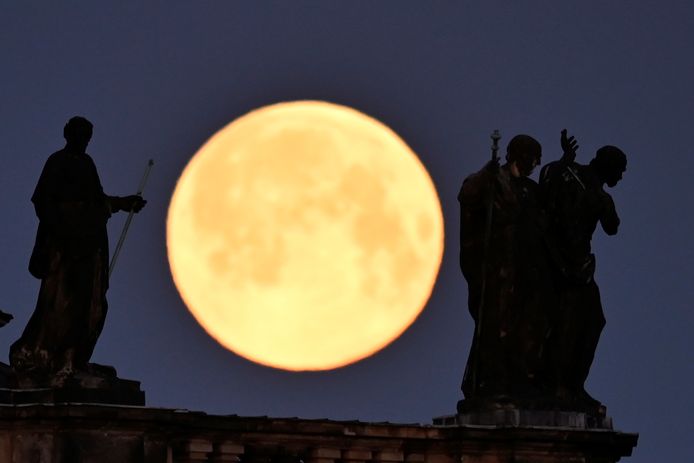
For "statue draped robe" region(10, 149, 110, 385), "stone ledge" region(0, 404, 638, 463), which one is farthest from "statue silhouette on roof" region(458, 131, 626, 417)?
"statue draped robe" region(10, 149, 110, 385)

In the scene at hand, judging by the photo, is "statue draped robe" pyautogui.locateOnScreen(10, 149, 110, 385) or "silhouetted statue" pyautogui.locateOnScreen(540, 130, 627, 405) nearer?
"statue draped robe" pyautogui.locateOnScreen(10, 149, 110, 385)

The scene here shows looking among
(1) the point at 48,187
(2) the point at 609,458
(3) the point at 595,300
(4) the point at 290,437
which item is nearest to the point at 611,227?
(3) the point at 595,300

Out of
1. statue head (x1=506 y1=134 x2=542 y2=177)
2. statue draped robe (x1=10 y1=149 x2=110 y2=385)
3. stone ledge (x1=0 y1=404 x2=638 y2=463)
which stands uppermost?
statue head (x1=506 y1=134 x2=542 y2=177)

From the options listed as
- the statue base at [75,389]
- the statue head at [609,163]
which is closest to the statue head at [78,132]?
the statue base at [75,389]

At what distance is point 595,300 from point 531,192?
5.14ft

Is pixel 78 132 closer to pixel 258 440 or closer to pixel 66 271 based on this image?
pixel 66 271

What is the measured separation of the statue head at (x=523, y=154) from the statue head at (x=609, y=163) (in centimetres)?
85

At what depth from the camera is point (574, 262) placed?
3114cm

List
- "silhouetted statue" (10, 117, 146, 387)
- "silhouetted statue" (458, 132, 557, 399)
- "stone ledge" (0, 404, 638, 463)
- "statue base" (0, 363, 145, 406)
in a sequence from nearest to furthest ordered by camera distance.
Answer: "stone ledge" (0, 404, 638, 463) < "statue base" (0, 363, 145, 406) < "silhouetted statue" (10, 117, 146, 387) < "silhouetted statue" (458, 132, 557, 399)

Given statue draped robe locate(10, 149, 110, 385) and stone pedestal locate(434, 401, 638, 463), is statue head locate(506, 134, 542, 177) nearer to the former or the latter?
stone pedestal locate(434, 401, 638, 463)

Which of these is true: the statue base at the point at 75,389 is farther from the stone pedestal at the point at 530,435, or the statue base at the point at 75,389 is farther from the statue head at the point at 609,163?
the statue head at the point at 609,163

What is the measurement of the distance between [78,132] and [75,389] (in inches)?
123

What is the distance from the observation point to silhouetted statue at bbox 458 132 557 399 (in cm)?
3080

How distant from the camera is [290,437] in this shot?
28875 mm
